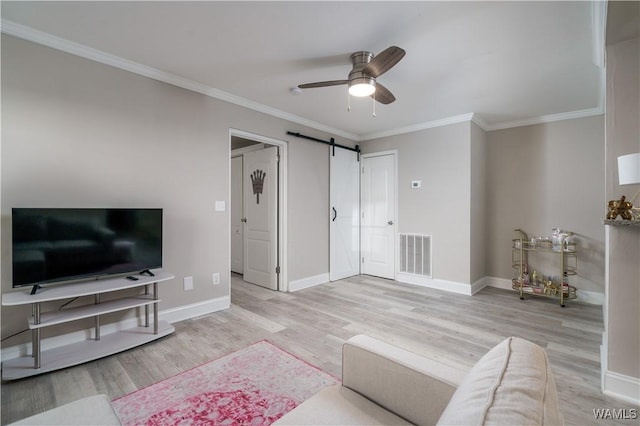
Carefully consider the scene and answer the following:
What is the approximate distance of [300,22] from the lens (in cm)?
212

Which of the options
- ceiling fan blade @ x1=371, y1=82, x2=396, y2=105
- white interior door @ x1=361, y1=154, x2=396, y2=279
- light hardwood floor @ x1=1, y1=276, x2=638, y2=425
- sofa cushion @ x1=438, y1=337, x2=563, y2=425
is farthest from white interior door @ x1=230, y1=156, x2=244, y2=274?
sofa cushion @ x1=438, y1=337, x2=563, y2=425

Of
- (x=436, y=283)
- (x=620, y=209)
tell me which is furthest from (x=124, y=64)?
(x=436, y=283)

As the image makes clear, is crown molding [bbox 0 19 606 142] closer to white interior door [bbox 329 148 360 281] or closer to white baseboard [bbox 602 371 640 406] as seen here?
white interior door [bbox 329 148 360 281]

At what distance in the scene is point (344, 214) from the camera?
517 cm

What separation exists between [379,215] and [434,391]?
14.0ft

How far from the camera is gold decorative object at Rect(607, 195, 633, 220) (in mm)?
1849

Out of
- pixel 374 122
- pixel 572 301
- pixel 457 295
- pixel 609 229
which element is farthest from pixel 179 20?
pixel 572 301

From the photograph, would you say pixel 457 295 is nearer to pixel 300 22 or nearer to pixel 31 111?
pixel 300 22

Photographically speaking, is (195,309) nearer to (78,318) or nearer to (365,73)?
(78,318)

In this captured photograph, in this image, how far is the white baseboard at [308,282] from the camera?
14.1ft

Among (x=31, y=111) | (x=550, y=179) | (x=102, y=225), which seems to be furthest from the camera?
(x=550, y=179)

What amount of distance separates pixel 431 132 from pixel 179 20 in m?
3.66

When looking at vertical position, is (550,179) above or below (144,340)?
above

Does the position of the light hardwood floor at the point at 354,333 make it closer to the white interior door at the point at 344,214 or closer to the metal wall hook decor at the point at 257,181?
the white interior door at the point at 344,214
